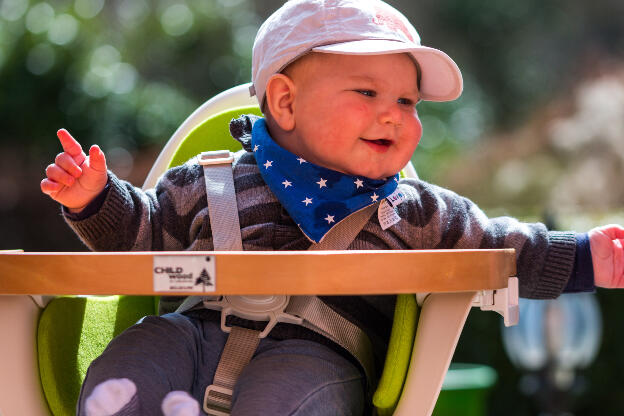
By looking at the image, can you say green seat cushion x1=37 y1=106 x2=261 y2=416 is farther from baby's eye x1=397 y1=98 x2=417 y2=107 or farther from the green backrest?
baby's eye x1=397 y1=98 x2=417 y2=107

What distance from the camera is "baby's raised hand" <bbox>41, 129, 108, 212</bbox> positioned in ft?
4.27

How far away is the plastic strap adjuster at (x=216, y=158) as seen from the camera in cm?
150

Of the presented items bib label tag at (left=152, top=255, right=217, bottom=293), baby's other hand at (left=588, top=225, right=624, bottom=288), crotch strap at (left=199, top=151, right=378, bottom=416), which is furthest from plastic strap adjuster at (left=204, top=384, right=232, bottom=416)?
baby's other hand at (left=588, top=225, right=624, bottom=288)

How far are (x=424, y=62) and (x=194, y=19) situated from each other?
6.09 m

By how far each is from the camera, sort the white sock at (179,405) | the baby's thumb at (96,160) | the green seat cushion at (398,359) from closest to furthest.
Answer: the white sock at (179,405)
the green seat cushion at (398,359)
the baby's thumb at (96,160)

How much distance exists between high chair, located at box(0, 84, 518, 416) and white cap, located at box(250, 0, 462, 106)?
28 centimetres

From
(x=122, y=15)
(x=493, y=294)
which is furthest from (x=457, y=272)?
(x=122, y=15)

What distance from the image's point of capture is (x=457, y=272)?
1015 mm

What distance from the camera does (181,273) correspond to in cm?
97

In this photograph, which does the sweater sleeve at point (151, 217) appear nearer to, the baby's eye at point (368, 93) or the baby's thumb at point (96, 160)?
the baby's thumb at point (96, 160)

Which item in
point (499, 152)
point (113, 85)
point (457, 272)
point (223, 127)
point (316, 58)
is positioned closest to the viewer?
point (457, 272)

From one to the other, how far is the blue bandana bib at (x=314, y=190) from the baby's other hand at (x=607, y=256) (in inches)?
13.6

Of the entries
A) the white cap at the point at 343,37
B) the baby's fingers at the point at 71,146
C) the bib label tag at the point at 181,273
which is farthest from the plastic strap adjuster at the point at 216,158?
the bib label tag at the point at 181,273

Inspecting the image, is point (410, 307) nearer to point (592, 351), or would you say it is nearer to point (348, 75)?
point (348, 75)
